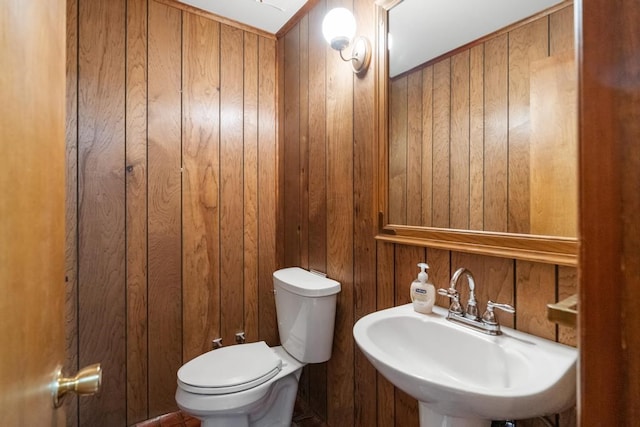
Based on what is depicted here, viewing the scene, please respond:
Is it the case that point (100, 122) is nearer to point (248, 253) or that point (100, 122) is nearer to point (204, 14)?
point (204, 14)

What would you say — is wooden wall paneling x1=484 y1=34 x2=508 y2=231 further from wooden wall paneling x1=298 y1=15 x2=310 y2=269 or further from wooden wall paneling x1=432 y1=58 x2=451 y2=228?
wooden wall paneling x1=298 y1=15 x2=310 y2=269

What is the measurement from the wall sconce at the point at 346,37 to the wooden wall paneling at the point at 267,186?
0.74 m

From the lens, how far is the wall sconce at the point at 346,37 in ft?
4.25

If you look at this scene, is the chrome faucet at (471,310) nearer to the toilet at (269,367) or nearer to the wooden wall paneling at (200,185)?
the toilet at (269,367)

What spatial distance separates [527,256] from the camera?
0.82 m

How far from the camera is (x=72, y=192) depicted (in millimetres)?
1414

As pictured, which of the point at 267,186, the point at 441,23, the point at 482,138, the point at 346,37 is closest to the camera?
the point at 482,138

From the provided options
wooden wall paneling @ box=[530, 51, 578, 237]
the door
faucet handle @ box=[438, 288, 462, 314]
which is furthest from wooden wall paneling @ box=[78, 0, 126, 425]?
wooden wall paneling @ box=[530, 51, 578, 237]

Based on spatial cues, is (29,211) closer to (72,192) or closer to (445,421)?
(445,421)

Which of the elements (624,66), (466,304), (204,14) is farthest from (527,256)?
(204,14)

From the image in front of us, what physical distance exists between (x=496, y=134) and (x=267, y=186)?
1.39m

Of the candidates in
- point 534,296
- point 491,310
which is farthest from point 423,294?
point 534,296

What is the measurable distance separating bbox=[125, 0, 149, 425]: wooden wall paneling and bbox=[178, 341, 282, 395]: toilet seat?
420mm

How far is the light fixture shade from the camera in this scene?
1.31 meters
